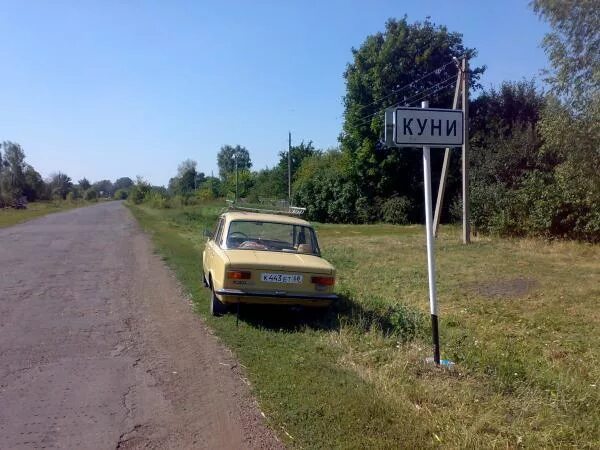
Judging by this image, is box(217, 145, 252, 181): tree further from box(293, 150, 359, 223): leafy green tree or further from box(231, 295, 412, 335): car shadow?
box(231, 295, 412, 335): car shadow

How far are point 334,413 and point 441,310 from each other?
6.06m

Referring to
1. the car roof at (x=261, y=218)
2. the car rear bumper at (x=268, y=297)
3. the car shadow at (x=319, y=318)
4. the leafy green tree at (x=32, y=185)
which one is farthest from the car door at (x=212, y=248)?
the leafy green tree at (x=32, y=185)

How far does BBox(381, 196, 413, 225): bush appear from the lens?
37594 millimetres

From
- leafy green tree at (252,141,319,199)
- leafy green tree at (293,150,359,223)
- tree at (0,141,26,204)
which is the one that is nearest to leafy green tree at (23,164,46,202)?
tree at (0,141,26,204)

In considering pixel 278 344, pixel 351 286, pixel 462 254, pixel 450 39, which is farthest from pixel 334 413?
pixel 450 39

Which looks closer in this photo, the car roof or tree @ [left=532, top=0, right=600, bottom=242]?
the car roof

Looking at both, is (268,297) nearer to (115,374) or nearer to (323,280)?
(323,280)

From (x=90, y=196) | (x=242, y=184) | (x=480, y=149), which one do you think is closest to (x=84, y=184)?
(x=90, y=196)

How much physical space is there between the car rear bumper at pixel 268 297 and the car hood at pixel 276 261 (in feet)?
1.08

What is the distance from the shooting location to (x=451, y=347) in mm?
7059

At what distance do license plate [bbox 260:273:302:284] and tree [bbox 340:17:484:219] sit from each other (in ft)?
100

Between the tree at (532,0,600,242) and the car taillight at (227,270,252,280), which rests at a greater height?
the tree at (532,0,600,242)

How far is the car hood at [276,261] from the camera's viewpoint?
7.56 metres

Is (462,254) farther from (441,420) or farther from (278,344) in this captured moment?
(441,420)
